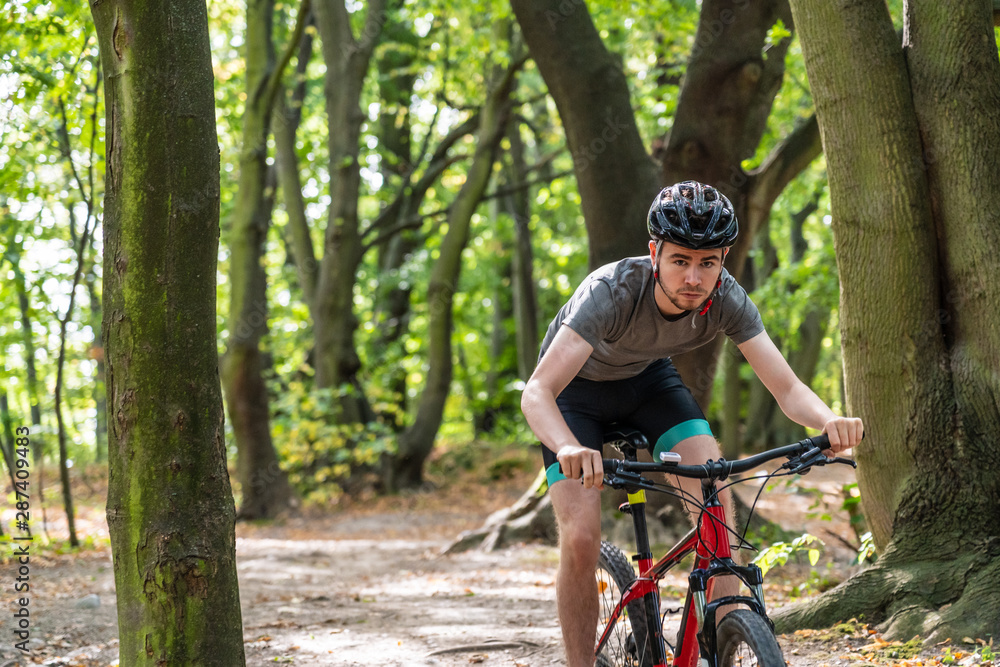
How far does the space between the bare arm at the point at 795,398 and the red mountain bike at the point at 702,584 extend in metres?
0.06

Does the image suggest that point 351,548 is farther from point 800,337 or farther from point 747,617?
point 800,337

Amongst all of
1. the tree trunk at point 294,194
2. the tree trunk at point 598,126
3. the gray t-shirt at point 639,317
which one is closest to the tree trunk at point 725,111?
the tree trunk at point 598,126

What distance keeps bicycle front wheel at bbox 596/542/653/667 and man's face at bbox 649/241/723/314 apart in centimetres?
118

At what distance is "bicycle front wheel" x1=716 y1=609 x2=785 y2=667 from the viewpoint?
90.8 inches

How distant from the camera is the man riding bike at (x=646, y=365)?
3002 mm

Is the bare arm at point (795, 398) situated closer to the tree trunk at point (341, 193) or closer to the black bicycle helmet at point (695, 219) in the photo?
the black bicycle helmet at point (695, 219)

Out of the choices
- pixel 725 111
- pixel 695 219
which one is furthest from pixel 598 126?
pixel 695 219

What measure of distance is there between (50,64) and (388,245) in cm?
1000

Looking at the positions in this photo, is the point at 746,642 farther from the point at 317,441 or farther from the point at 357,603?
the point at 317,441

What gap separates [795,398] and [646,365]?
670 mm

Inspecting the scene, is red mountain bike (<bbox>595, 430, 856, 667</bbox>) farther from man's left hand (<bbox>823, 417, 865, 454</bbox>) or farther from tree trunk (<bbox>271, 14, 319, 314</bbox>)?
tree trunk (<bbox>271, 14, 319, 314</bbox>)

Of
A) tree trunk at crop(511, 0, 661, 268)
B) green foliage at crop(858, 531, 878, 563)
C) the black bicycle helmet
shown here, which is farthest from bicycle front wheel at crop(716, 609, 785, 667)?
tree trunk at crop(511, 0, 661, 268)

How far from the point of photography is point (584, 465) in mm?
2617

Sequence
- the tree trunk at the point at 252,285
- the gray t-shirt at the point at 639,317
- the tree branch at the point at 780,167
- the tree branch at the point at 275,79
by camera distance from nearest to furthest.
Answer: the gray t-shirt at the point at 639,317 < the tree branch at the point at 780,167 < the tree branch at the point at 275,79 < the tree trunk at the point at 252,285
